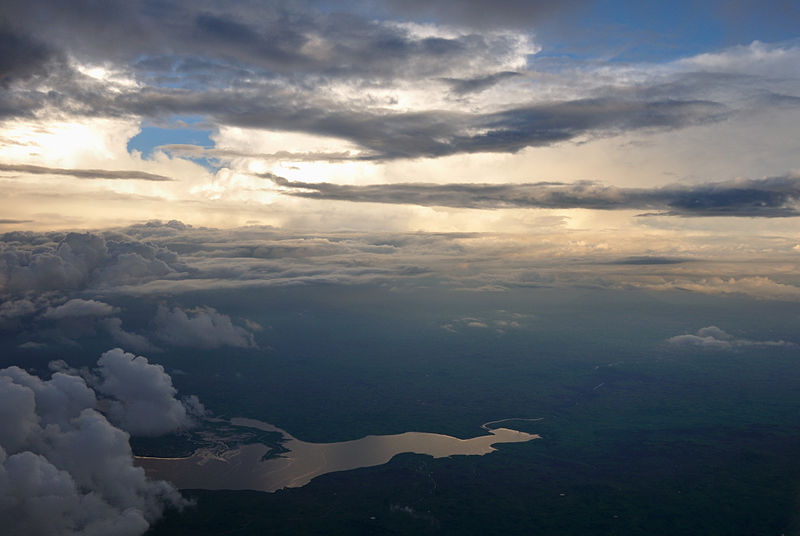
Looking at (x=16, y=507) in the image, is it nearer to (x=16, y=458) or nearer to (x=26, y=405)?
(x=16, y=458)

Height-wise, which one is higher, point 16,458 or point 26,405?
point 26,405

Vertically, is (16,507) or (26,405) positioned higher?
(26,405)

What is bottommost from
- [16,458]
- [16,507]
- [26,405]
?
[16,507]

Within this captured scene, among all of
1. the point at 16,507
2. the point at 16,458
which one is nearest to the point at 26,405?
the point at 16,458

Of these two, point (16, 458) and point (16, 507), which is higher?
point (16, 458)
